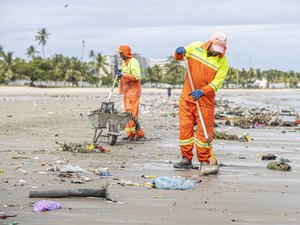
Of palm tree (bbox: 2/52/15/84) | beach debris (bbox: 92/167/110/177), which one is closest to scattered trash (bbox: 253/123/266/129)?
beach debris (bbox: 92/167/110/177)

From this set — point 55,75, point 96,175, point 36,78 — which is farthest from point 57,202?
point 55,75

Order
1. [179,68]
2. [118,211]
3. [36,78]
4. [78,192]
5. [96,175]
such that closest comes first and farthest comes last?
1. [118,211]
2. [78,192]
3. [96,175]
4. [36,78]
5. [179,68]

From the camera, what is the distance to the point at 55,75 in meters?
122

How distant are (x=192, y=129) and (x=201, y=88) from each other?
A: 58 cm

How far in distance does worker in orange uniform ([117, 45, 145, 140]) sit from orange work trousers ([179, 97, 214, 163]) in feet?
11.9

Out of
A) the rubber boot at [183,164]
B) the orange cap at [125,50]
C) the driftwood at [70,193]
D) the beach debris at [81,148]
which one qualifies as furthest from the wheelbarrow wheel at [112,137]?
the driftwood at [70,193]

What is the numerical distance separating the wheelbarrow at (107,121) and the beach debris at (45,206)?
5.61 m

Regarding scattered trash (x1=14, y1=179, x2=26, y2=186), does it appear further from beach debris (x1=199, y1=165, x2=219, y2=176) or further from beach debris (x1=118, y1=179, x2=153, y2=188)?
beach debris (x1=199, y1=165, x2=219, y2=176)

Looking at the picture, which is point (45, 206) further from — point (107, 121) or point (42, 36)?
point (42, 36)

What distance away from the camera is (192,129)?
29.0ft

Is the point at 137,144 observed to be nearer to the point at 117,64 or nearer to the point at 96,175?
the point at 117,64

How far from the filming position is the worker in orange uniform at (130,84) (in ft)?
41.1

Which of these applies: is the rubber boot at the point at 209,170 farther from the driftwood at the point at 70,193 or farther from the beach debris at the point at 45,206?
the beach debris at the point at 45,206

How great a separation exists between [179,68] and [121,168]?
163558 mm
